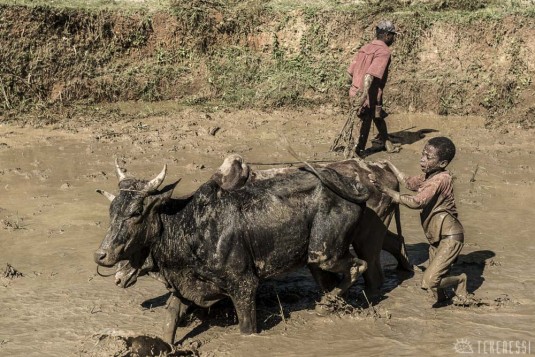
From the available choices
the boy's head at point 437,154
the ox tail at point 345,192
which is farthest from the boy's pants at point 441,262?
the ox tail at point 345,192

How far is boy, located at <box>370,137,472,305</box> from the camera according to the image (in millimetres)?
6910

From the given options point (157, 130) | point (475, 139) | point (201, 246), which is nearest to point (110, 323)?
point (201, 246)

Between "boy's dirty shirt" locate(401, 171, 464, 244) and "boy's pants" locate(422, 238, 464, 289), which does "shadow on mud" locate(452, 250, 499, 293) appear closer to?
"boy's pants" locate(422, 238, 464, 289)

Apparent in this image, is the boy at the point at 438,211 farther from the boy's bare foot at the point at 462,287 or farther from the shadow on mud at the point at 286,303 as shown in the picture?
the shadow on mud at the point at 286,303

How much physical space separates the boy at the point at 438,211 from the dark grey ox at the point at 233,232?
54 centimetres

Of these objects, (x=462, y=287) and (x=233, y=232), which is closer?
(x=233, y=232)

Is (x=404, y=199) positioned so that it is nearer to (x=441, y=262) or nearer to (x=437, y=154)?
(x=437, y=154)

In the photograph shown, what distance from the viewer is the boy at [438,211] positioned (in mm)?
6910

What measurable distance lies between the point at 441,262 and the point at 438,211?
1.48 feet

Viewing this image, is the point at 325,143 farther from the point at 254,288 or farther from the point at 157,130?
the point at 254,288

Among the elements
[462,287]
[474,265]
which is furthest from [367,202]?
[474,265]

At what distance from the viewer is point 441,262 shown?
702cm

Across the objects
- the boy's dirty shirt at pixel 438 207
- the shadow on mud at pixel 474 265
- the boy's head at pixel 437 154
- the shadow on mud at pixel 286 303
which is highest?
the boy's head at pixel 437 154

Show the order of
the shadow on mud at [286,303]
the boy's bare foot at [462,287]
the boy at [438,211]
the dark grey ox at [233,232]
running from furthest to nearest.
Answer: the boy's bare foot at [462,287]
the shadow on mud at [286,303]
the boy at [438,211]
the dark grey ox at [233,232]
